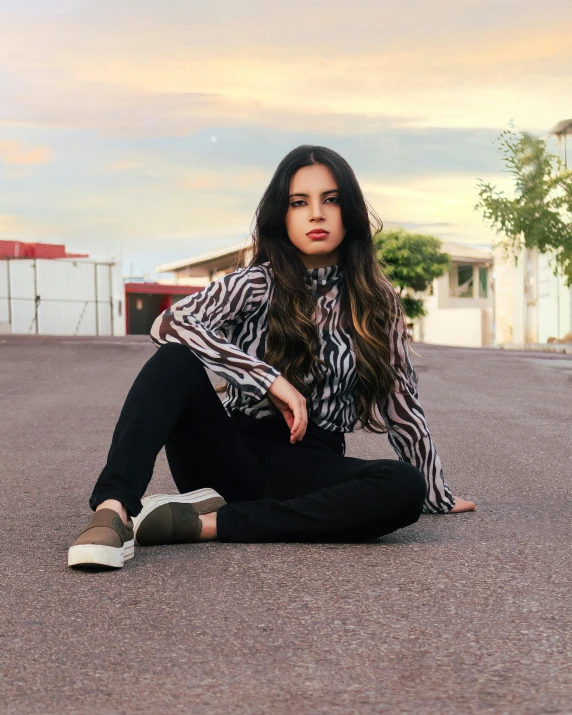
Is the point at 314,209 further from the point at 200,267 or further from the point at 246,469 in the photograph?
the point at 200,267

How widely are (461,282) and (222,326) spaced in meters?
61.7

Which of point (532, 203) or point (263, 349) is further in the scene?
point (532, 203)

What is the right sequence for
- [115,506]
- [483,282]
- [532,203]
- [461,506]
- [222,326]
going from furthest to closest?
[483,282], [532,203], [461,506], [222,326], [115,506]

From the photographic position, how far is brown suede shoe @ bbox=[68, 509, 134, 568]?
2.74 meters

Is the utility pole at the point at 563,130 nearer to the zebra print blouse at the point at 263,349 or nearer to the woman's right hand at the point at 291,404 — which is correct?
the zebra print blouse at the point at 263,349

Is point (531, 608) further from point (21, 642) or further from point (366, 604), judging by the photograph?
point (21, 642)

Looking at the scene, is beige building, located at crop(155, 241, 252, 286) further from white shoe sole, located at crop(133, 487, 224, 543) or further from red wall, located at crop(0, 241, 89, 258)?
white shoe sole, located at crop(133, 487, 224, 543)

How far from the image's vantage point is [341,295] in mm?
3541

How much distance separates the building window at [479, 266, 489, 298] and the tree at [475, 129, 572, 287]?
36.8 metres

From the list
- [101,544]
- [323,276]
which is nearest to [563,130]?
[323,276]

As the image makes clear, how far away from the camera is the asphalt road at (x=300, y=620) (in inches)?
71.1

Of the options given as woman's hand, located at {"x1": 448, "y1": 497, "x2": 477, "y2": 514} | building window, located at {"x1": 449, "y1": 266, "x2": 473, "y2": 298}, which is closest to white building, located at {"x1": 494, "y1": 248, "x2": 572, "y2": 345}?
building window, located at {"x1": 449, "y1": 266, "x2": 473, "y2": 298}

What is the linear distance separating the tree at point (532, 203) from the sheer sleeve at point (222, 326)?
2389 centimetres

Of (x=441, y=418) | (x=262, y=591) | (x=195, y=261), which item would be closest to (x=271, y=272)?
(x=262, y=591)
